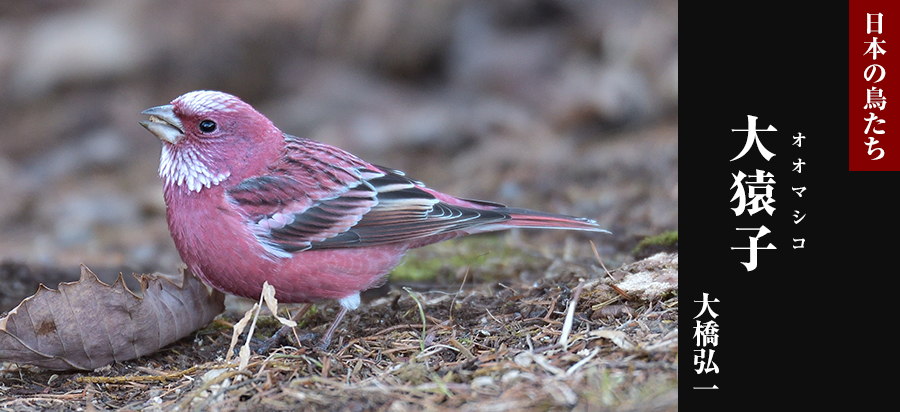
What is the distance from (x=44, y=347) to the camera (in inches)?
158

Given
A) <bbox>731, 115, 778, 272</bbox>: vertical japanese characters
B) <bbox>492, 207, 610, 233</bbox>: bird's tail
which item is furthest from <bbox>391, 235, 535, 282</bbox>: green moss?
<bbox>731, 115, 778, 272</bbox>: vertical japanese characters

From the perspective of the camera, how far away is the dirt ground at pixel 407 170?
3598 mm

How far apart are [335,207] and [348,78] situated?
20.4 feet

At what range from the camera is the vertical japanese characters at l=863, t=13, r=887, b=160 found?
4.87 m

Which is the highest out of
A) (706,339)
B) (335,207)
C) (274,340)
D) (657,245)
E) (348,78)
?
(348,78)

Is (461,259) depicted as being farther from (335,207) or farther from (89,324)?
(89,324)

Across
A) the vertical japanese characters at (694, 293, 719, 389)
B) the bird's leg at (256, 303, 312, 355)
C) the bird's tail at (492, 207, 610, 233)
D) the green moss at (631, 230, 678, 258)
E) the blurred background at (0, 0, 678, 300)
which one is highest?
the blurred background at (0, 0, 678, 300)

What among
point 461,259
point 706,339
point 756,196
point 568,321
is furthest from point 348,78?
point 706,339

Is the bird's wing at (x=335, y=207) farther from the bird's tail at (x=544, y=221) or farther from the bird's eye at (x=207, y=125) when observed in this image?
the bird's eye at (x=207, y=125)

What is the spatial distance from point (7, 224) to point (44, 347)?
16.7 ft

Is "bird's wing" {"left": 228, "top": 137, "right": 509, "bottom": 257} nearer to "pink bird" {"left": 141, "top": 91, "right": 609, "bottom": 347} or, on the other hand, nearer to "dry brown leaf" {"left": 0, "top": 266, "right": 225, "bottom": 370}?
"pink bird" {"left": 141, "top": 91, "right": 609, "bottom": 347}

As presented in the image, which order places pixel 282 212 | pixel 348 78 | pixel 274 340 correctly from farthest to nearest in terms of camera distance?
pixel 348 78, pixel 282 212, pixel 274 340

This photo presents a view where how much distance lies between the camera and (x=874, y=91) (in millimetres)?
4941

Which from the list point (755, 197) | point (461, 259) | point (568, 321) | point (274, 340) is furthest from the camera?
point (461, 259)
